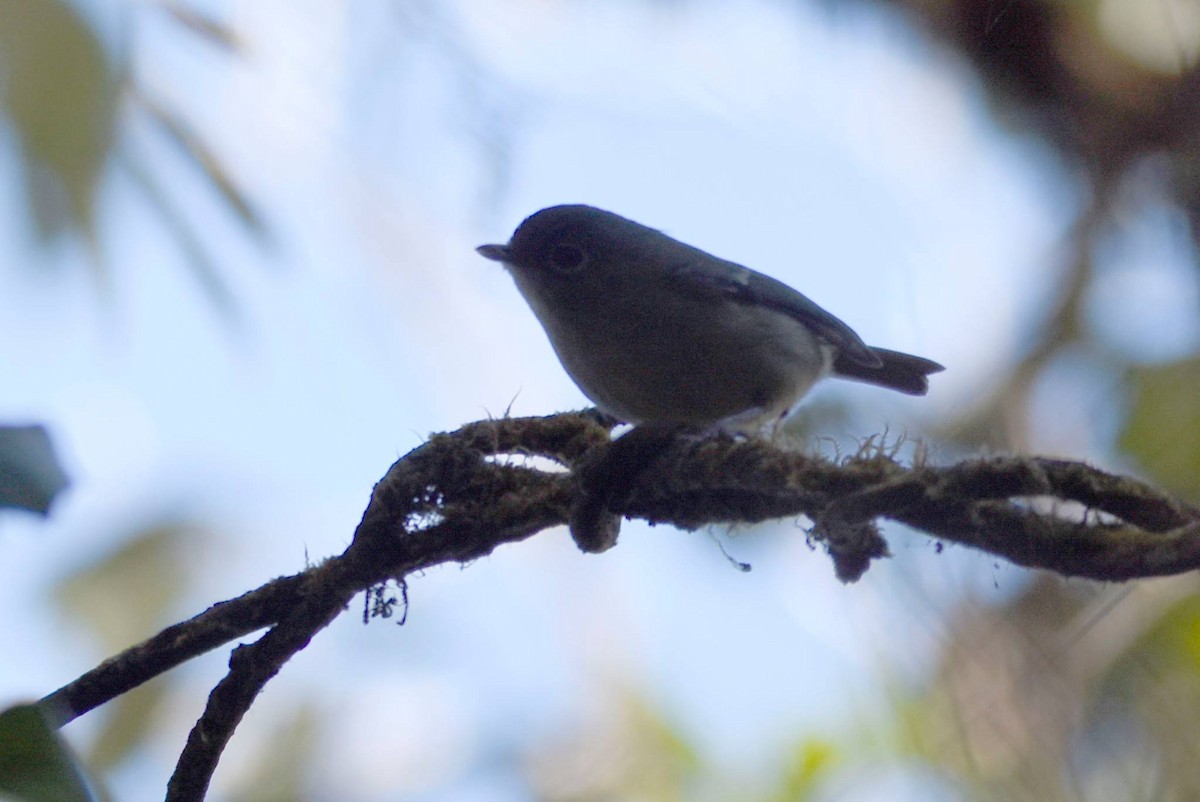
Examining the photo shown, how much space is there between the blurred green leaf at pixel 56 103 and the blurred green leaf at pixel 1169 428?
4.15 m

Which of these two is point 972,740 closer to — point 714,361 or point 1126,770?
point 1126,770

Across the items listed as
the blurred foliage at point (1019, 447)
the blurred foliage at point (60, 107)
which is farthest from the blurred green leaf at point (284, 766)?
the blurred foliage at point (60, 107)

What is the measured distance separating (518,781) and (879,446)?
4862 millimetres

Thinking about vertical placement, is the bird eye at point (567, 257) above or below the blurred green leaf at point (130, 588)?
below

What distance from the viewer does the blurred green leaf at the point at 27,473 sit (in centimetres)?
155

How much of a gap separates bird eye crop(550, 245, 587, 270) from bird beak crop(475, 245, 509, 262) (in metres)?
0.16

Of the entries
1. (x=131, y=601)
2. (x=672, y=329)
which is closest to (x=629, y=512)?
(x=672, y=329)

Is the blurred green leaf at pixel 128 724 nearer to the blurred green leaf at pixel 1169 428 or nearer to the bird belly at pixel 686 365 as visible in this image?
the bird belly at pixel 686 365

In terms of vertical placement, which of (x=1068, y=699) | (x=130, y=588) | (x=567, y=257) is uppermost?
(x=130, y=588)

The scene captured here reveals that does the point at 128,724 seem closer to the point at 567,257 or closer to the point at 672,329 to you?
the point at 567,257

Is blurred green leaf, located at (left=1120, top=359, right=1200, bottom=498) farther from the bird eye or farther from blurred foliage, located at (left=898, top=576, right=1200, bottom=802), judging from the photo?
the bird eye

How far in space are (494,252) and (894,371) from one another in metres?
1.52

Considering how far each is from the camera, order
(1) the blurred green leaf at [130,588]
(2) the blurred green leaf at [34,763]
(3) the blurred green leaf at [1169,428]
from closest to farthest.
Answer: (2) the blurred green leaf at [34,763] < (3) the blurred green leaf at [1169,428] < (1) the blurred green leaf at [130,588]

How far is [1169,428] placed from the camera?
129 inches
